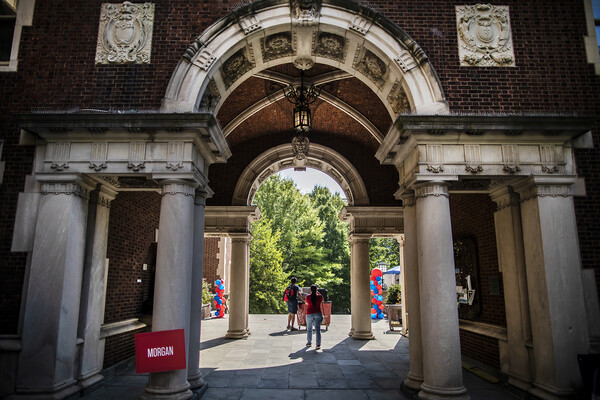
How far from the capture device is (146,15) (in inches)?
286

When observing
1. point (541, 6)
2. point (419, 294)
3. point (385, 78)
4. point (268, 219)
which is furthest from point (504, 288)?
point (268, 219)

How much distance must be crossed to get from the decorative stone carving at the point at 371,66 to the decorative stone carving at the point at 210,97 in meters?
2.82

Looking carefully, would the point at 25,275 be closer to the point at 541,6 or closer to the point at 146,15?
the point at 146,15

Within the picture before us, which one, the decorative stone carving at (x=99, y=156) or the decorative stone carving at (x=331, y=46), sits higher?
the decorative stone carving at (x=331, y=46)

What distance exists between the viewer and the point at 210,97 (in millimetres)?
7547

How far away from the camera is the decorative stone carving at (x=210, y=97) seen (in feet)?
24.1

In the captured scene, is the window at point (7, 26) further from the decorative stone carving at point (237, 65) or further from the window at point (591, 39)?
the window at point (591, 39)

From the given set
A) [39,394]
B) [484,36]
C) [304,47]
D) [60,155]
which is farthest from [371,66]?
[39,394]

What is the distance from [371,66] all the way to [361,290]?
24.0ft

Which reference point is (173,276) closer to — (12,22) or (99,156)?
(99,156)

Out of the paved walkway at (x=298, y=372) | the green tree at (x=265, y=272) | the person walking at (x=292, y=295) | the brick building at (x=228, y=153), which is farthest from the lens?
the green tree at (x=265, y=272)

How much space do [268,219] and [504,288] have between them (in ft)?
76.4

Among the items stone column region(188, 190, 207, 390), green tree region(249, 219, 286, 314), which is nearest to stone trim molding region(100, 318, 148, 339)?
stone column region(188, 190, 207, 390)

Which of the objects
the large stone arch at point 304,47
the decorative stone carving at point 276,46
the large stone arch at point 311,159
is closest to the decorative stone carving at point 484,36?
the large stone arch at point 304,47
